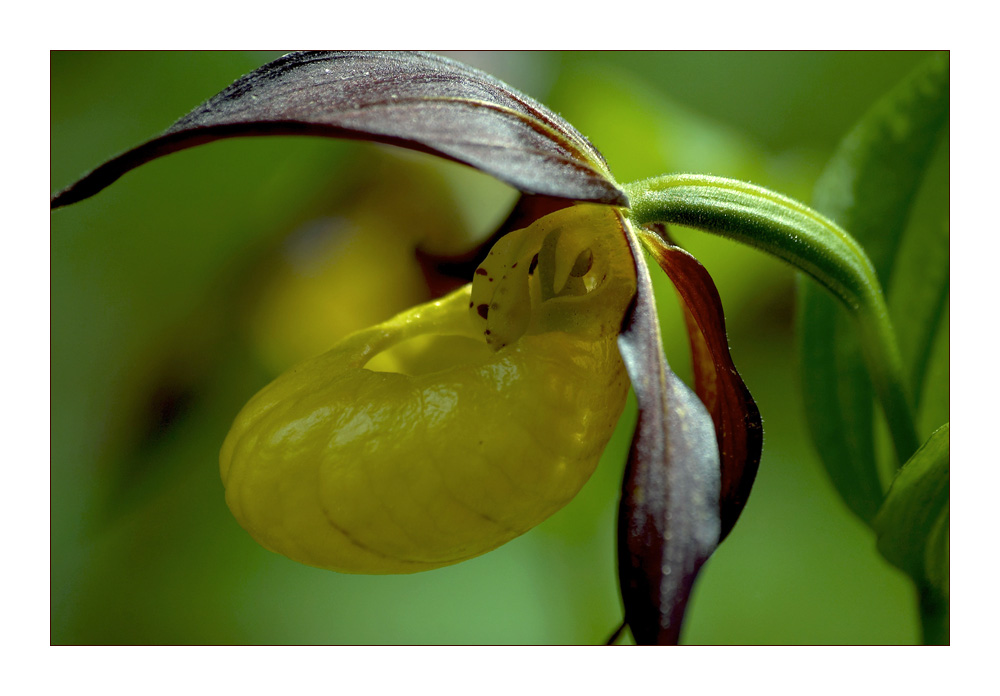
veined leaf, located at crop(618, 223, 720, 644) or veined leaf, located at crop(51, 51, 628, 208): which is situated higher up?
veined leaf, located at crop(51, 51, 628, 208)

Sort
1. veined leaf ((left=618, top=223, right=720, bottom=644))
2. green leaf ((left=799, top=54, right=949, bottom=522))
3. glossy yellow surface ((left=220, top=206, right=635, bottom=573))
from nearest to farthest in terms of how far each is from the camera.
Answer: veined leaf ((left=618, top=223, right=720, bottom=644)) < glossy yellow surface ((left=220, top=206, right=635, bottom=573)) < green leaf ((left=799, top=54, right=949, bottom=522))

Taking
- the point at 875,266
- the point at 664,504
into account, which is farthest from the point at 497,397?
the point at 875,266

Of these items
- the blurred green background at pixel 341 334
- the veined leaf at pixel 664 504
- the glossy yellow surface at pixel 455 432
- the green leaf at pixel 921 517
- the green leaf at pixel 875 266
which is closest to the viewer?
the veined leaf at pixel 664 504

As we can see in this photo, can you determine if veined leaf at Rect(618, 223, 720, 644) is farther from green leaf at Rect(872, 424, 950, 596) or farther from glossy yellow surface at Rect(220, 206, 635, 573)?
green leaf at Rect(872, 424, 950, 596)

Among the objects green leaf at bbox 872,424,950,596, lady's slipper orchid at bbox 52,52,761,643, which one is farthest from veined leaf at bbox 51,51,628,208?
green leaf at bbox 872,424,950,596

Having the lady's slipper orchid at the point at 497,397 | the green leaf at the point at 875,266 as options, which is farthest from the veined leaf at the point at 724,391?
the green leaf at the point at 875,266

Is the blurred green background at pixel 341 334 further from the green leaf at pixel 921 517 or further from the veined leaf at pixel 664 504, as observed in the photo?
the veined leaf at pixel 664 504

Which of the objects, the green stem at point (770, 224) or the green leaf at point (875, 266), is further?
the green leaf at point (875, 266)

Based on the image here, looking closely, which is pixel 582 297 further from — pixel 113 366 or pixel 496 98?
pixel 113 366
